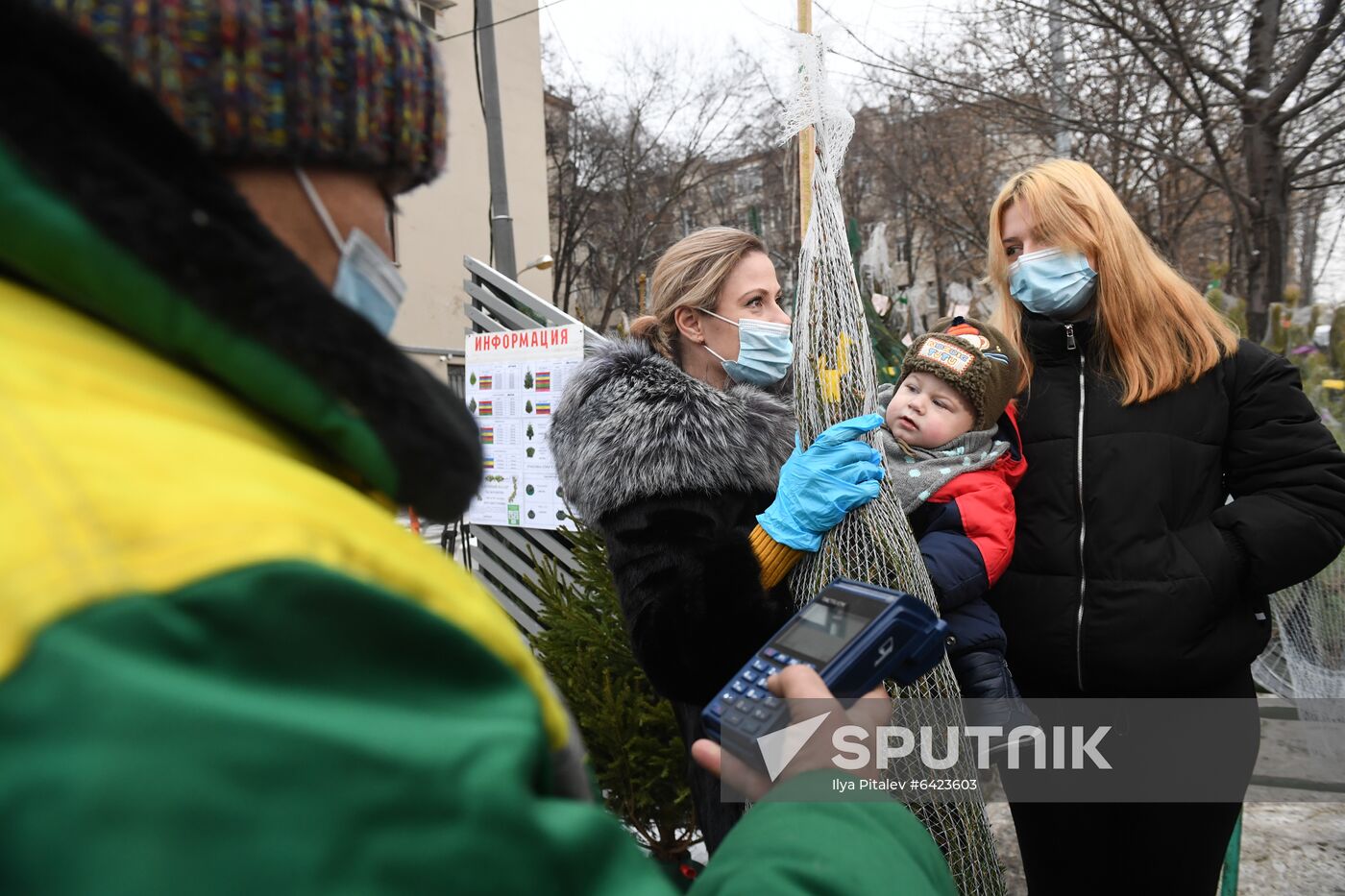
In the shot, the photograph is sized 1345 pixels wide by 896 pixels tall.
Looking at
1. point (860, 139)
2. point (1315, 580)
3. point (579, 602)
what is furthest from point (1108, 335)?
point (860, 139)

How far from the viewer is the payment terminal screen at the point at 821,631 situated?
1255 millimetres

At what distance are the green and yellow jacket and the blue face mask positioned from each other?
201 cm

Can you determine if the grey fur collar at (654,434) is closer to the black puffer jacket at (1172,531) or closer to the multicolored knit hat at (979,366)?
the multicolored knit hat at (979,366)

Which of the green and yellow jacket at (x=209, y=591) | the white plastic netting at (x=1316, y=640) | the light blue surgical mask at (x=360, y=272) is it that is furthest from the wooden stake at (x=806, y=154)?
the white plastic netting at (x=1316, y=640)

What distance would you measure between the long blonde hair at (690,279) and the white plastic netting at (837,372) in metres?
0.62

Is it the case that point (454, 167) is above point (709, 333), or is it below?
above

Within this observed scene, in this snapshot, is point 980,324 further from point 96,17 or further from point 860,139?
point 860,139

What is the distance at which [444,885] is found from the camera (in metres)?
0.49

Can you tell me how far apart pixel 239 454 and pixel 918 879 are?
2.25 feet

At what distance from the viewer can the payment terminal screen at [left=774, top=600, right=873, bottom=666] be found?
1.25 metres

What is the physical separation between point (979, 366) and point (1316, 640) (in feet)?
5.84

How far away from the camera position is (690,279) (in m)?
2.57
